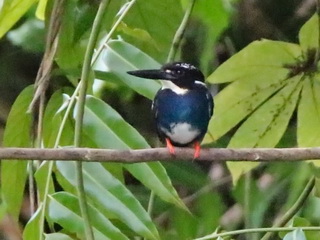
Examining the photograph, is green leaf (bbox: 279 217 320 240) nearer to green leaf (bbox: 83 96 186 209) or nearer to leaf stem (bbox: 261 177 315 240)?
leaf stem (bbox: 261 177 315 240)

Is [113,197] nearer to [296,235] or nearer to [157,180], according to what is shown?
[157,180]

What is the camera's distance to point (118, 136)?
114 cm

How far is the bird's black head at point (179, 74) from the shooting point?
48.9 inches

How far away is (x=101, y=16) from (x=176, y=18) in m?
0.25

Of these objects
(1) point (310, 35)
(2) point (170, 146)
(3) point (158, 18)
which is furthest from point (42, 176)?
(1) point (310, 35)

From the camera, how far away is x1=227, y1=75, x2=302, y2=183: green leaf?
50.2 inches

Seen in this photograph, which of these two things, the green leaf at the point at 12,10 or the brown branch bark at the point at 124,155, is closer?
the brown branch bark at the point at 124,155

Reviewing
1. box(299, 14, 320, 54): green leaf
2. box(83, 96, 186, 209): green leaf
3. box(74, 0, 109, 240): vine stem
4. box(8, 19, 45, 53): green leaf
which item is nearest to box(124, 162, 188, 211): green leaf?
box(83, 96, 186, 209): green leaf

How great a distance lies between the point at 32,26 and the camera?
210cm

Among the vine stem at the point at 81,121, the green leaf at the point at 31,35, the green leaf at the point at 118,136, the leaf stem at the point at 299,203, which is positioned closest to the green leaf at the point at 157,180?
the green leaf at the point at 118,136

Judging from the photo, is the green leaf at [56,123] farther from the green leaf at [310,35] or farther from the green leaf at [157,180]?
the green leaf at [310,35]

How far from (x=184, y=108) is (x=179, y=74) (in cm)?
7

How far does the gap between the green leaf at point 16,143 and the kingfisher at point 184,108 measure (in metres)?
0.21

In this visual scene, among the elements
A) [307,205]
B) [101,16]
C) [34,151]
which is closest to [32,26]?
[307,205]
